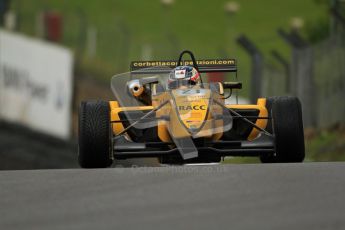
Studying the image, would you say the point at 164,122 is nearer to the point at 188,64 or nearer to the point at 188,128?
the point at 188,128

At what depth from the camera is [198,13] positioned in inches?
1826

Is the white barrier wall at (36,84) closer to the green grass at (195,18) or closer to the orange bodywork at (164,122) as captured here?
the green grass at (195,18)

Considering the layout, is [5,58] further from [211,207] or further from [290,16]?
[211,207]

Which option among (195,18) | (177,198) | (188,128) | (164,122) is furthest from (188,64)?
(195,18)

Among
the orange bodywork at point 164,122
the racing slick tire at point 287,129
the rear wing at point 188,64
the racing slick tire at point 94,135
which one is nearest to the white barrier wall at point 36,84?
the rear wing at point 188,64

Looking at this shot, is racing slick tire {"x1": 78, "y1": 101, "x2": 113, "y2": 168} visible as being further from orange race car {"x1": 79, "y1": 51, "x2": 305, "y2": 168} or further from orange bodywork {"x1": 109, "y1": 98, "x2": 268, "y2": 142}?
orange bodywork {"x1": 109, "y1": 98, "x2": 268, "y2": 142}

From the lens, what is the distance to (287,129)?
499 inches

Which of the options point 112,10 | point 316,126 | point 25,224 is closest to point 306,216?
point 25,224

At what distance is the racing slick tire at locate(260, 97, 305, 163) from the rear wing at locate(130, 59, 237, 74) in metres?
1.30

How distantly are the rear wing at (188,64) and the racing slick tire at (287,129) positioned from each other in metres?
1.30

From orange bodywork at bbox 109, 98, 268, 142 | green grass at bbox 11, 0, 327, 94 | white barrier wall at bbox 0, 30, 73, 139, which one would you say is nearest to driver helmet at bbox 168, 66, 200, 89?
orange bodywork at bbox 109, 98, 268, 142

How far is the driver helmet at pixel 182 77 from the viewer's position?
43.9 ft

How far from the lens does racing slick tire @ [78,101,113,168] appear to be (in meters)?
12.7

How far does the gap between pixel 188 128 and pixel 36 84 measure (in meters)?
15.2
